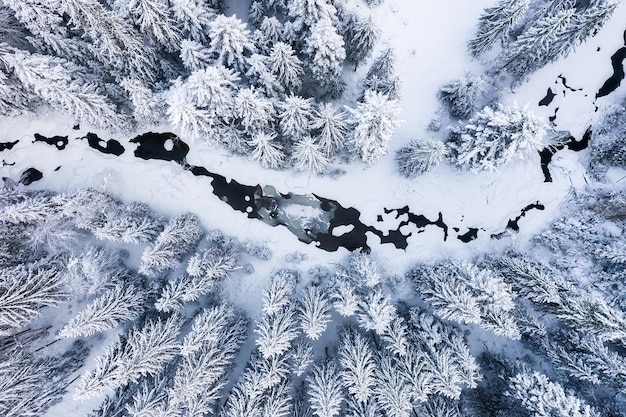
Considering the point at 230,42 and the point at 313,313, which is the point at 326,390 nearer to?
the point at 313,313

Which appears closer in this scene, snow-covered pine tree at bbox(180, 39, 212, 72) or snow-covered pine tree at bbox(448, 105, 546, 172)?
snow-covered pine tree at bbox(448, 105, 546, 172)

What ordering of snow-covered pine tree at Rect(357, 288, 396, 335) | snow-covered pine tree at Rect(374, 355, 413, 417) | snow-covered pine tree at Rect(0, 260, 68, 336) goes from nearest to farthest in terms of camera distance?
1. snow-covered pine tree at Rect(374, 355, 413, 417)
2. snow-covered pine tree at Rect(357, 288, 396, 335)
3. snow-covered pine tree at Rect(0, 260, 68, 336)

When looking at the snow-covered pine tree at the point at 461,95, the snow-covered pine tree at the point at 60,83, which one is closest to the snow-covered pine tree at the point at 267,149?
the snow-covered pine tree at the point at 60,83

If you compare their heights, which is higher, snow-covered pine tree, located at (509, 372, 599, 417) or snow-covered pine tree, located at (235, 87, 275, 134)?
snow-covered pine tree, located at (235, 87, 275, 134)

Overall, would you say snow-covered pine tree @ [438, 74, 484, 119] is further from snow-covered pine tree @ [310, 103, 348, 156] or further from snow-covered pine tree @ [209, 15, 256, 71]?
snow-covered pine tree @ [209, 15, 256, 71]

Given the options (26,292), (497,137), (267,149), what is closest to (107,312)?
(26,292)

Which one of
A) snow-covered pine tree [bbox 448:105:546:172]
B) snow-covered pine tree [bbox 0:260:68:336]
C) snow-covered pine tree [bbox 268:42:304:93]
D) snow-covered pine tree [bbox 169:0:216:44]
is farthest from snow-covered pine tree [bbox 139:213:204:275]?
snow-covered pine tree [bbox 448:105:546:172]

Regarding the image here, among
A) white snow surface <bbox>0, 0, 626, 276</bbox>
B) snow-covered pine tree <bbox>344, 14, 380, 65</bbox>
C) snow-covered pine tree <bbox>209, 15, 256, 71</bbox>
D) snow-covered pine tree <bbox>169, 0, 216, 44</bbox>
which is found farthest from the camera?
white snow surface <bbox>0, 0, 626, 276</bbox>
